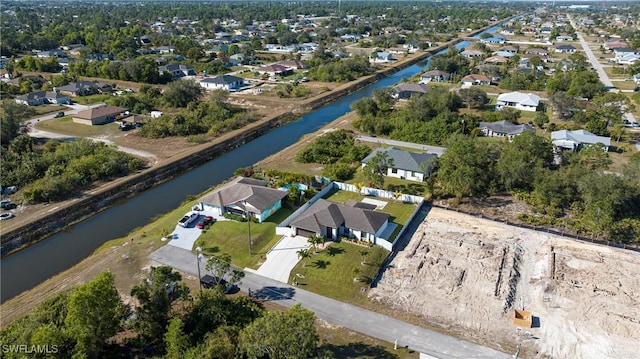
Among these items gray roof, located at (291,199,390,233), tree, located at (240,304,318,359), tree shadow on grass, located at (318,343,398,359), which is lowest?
tree shadow on grass, located at (318,343,398,359)

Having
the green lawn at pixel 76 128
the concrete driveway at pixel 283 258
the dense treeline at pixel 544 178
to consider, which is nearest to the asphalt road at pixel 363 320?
the concrete driveway at pixel 283 258

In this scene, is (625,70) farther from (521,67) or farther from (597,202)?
(597,202)

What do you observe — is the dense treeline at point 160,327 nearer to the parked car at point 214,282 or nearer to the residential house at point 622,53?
the parked car at point 214,282

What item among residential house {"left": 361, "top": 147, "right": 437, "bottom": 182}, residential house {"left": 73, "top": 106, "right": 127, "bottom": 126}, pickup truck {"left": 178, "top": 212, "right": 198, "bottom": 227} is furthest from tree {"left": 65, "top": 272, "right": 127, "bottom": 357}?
residential house {"left": 73, "top": 106, "right": 127, "bottom": 126}

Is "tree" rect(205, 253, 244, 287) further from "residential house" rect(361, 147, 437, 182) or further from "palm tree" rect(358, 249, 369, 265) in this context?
"residential house" rect(361, 147, 437, 182)

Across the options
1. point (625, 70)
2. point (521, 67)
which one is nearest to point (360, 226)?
point (521, 67)
